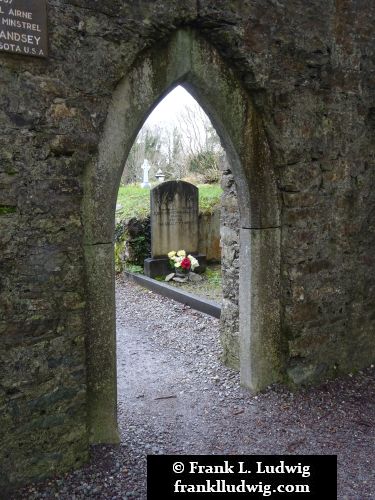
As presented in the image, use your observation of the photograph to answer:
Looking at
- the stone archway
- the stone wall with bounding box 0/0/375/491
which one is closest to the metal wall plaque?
the stone wall with bounding box 0/0/375/491

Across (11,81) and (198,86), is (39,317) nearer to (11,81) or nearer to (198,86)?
(11,81)

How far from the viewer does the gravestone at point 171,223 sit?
344 inches

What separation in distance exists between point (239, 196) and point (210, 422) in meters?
1.83

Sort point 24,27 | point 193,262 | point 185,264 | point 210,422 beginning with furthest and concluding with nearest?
1. point 193,262
2. point 185,264
3. point 210,422
4. point 24,27

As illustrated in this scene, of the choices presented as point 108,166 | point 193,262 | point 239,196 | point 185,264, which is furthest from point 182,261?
point 108,166

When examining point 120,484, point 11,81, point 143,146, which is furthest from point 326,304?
point 143,146

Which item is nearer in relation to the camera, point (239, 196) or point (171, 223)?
point (239, 196)

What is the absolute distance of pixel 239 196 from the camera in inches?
149

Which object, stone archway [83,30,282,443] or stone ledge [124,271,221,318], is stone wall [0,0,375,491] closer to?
→ stone archway [83,30,282,443]

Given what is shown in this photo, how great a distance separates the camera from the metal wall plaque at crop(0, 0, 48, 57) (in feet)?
7.82

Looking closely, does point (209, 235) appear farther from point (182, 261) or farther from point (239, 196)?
point (239, 196)

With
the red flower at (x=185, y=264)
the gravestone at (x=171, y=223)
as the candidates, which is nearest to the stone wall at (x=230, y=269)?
the red flower at (x=185, y=264)

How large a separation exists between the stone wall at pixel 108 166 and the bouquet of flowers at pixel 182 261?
4.49 metres

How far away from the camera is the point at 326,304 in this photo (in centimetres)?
406
